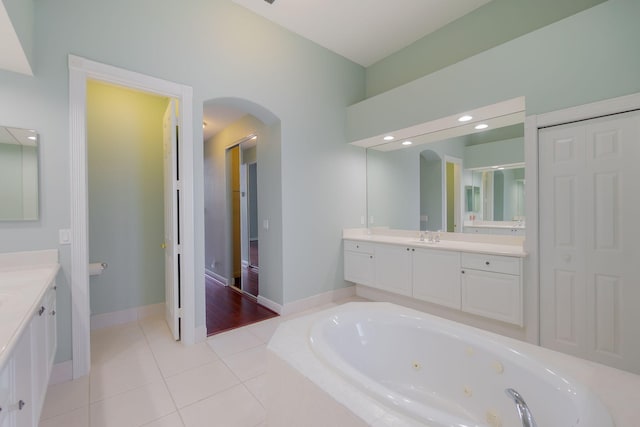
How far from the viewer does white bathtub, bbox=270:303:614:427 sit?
1.04m

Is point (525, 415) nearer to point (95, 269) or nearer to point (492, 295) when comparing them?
point (492, 295)

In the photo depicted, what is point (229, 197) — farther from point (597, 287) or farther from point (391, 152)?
point (597, 287)

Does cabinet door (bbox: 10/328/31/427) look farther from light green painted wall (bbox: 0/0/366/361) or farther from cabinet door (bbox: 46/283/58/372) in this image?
light green painted wall (bbox: 0/0/366/361)

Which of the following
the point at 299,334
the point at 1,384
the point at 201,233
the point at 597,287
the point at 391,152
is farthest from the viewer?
the point at 391,152

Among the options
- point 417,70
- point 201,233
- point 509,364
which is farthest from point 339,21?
point 509,364

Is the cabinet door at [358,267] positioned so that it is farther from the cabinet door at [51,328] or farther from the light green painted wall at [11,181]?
the light green painted wall at [11,181]

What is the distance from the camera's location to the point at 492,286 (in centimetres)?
250

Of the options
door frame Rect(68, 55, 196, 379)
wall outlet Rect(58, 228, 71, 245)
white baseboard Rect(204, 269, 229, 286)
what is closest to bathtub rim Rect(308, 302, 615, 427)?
door frame Rect(68, 55, 196, 379)

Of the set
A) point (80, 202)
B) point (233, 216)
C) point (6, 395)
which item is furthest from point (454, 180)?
point (6, 395)

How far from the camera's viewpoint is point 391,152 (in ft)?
13.4

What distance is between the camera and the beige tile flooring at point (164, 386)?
5.56 ft

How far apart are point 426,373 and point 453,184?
2.40 m

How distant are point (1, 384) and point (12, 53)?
194cm

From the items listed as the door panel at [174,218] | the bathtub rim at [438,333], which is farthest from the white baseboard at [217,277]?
the bathtub rim at [438,333]
